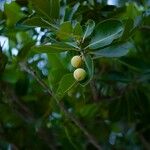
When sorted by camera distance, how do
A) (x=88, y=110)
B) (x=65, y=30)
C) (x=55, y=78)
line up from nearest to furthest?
(x=65, y=30)
(x=55, y=78)
(x=88, y=110)

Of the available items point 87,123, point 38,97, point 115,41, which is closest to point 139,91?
point 87,123

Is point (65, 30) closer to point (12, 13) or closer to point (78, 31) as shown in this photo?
point (78, 31)

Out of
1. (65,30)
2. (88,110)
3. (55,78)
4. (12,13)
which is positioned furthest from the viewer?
(88,110)

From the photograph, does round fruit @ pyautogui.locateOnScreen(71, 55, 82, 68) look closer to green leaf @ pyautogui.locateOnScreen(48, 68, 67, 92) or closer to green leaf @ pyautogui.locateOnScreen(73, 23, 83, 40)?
green leaf @ pyautogui.locateOnScreen(73, 23, 83, 40)

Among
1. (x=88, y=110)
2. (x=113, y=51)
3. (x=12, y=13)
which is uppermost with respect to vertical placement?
(x=113, y=51)

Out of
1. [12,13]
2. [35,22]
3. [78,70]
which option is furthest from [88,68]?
[12,13]

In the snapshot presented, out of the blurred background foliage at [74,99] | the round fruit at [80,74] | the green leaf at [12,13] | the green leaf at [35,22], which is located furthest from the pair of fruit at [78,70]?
the green leaf at [12,13]

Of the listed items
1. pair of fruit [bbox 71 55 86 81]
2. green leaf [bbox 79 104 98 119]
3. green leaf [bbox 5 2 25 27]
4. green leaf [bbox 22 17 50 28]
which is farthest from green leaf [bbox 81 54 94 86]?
green leaf [bbox 79 104 98 119]
